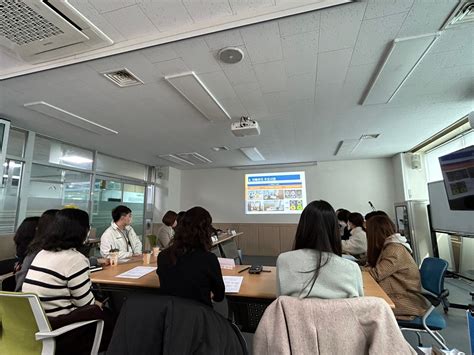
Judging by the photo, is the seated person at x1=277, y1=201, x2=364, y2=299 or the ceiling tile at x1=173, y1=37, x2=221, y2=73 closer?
the seated person at x1=277, y1=201, x2=364, y2=299

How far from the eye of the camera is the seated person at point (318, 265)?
1166 millimetres

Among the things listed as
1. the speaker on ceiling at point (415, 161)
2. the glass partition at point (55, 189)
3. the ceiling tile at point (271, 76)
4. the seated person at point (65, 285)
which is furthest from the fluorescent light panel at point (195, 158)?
the speaker on ceiling at point (415, 161)

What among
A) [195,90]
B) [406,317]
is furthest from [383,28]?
[406,317]

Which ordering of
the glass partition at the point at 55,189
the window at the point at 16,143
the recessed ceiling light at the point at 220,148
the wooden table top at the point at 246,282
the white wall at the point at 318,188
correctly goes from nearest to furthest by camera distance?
the wooden table top at the point at 246,282, the window at the point at 16,143, the glass partition at the point at 55,189, the recessed ceiling light at the point at 220,148, the white wall at the point at 318,188

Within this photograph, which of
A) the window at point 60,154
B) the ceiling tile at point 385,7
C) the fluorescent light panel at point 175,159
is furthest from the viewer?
the fluorescent light panel at point 175,159

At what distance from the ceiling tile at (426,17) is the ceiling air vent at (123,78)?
2.45 m

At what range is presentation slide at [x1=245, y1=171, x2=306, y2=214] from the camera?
6.93 meters

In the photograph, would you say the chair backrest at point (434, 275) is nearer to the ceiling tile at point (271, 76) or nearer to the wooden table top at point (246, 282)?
the wooden table top at point (246, 282)

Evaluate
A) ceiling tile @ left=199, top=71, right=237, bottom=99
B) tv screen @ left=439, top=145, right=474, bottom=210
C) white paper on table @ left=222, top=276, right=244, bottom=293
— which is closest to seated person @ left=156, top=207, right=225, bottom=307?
white paper on table @ left=222, top=276, right=244, bottom=293

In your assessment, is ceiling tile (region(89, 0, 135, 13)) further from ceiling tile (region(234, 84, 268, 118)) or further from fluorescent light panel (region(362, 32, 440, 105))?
fluorescent light panel (region(362, 32, 440, 105))

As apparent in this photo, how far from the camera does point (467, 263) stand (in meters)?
4.13

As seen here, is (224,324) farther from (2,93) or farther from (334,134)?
(334,134)

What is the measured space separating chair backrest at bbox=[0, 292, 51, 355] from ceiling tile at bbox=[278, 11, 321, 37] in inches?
91.3

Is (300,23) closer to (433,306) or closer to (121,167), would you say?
(433,306)
